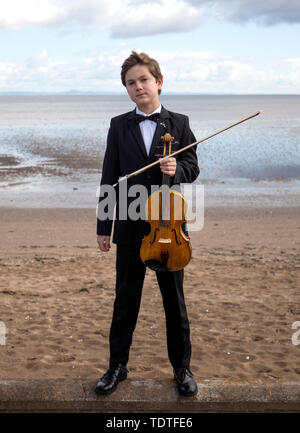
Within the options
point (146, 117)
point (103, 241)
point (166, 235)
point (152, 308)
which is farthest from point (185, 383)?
point (152, 308)

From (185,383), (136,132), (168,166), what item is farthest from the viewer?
(136,132)

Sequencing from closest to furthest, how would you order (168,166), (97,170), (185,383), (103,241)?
(168,166)
(185,383)
(103,241)
(97,170)

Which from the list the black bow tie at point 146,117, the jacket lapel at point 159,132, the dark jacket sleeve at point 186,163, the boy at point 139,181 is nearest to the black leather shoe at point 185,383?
the boy at point 139,181

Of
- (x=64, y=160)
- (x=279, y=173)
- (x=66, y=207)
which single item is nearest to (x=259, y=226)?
(x=66, y=207)

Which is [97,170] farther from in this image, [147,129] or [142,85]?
[142,85]

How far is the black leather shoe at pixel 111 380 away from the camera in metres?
3.14

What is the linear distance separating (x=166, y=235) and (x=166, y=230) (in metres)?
0.03

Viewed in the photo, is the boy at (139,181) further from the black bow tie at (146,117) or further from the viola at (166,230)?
the viola at (166,230)

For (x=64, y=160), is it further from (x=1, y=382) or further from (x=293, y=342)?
(x=1, y=382)

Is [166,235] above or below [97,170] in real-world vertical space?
below

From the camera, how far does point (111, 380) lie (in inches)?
126

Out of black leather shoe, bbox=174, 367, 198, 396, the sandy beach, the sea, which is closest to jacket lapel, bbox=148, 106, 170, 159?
black leather shoe, bbox=174, 367, 198, 396

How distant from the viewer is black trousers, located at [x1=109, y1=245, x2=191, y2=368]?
3.29 metres

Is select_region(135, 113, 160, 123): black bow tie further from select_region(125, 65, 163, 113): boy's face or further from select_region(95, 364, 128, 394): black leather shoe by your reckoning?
select_region(95, 364, 128, 394): black leather shoe
